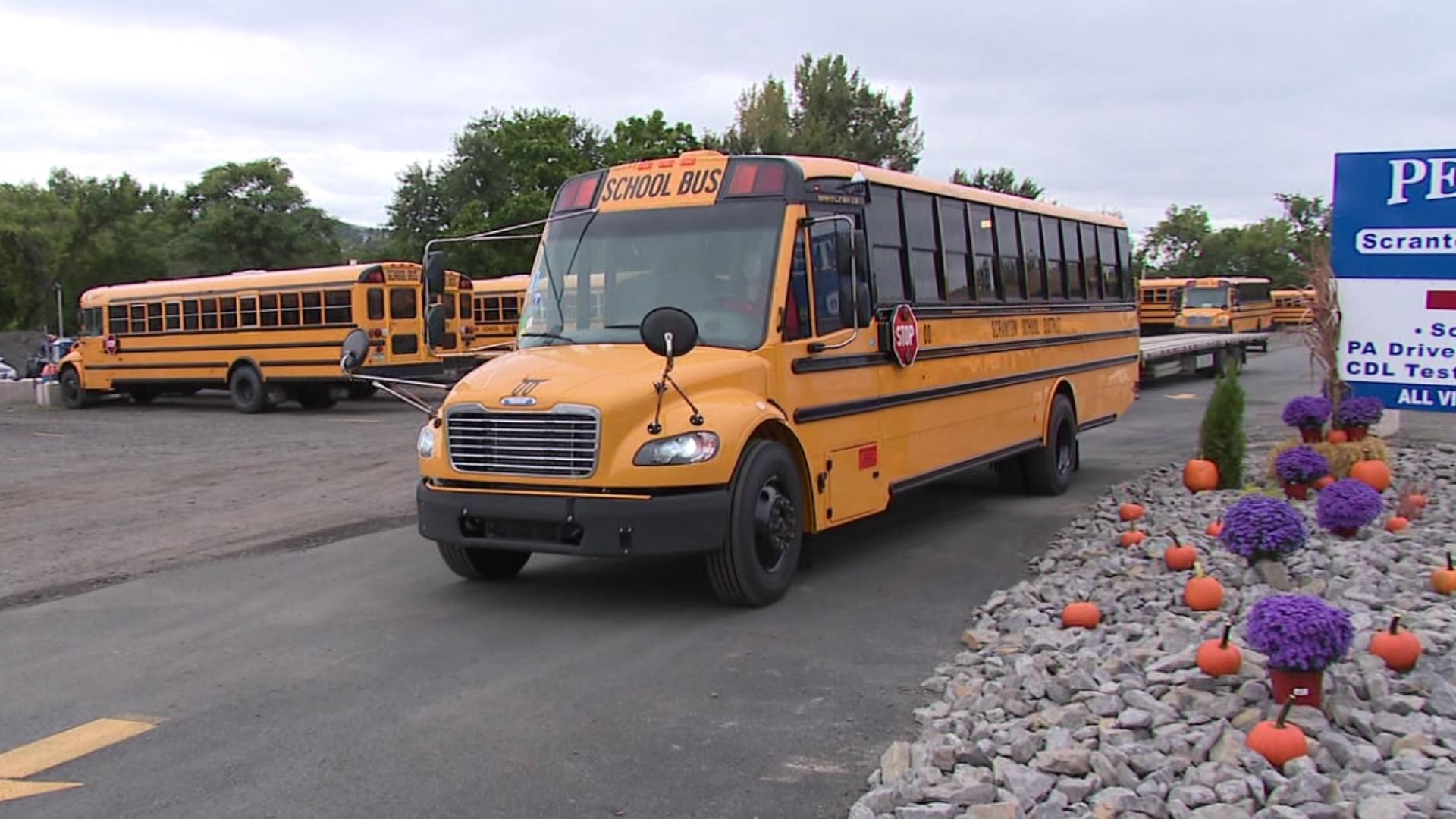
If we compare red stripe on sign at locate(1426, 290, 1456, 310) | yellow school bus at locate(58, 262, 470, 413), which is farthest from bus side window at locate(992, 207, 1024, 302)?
yellow school bus at locate(58, 262, 470, 413)

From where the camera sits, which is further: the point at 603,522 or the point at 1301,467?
the point at 1301,467

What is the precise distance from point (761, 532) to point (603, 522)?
990mm

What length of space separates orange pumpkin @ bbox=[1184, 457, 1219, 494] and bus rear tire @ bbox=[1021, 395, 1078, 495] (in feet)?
6.05

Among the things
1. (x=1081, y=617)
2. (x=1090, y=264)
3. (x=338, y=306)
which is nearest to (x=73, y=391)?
(x=338, y=306)

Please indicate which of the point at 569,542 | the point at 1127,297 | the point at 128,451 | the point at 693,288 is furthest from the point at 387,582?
the point at 128,451

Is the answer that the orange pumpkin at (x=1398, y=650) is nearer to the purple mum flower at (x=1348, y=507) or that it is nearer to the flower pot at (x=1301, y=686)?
the flower pot at (x=1301, y=686)

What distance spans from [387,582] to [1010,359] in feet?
19.0

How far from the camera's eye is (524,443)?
23.0 feet

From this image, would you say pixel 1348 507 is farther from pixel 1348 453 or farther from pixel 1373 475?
pixel 1348 453

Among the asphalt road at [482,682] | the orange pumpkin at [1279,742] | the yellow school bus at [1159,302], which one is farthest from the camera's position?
the yellow school bus at [1159,302]

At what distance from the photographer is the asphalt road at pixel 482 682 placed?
458 centimetres

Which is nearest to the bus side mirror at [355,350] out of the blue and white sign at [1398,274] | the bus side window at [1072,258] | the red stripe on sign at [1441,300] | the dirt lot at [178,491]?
the dirt lot at [178,491]

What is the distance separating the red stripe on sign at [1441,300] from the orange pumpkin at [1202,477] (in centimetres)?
223

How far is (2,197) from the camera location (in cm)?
6869
